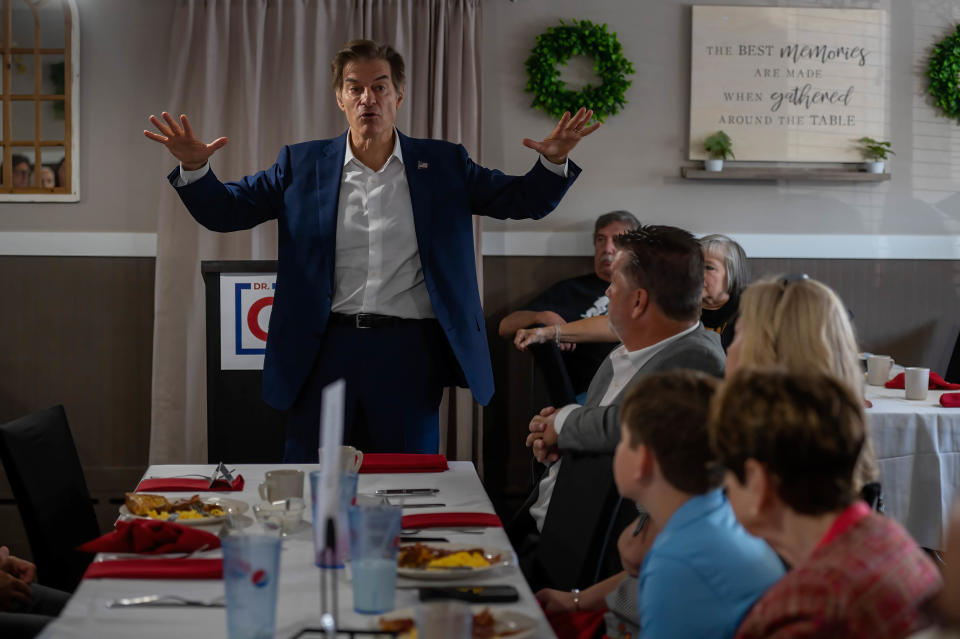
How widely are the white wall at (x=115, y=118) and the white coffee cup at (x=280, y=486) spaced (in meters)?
2.79

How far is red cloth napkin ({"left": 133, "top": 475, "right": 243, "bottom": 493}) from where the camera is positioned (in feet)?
6.55

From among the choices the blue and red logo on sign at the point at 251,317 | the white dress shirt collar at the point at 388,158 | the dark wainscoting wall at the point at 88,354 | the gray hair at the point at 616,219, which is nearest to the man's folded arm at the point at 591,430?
the white dress shirt collar at the point at 388,158

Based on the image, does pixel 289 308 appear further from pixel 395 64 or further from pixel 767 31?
pixel 767 31

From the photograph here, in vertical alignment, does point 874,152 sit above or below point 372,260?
above

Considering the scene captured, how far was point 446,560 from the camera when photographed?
1450 mm

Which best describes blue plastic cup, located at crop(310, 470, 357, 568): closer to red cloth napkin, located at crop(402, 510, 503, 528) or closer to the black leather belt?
red cloth napkin, located at crop(402, 510, 503, 528)

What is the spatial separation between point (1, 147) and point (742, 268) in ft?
10.2

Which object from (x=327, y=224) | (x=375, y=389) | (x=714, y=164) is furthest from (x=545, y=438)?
(x=714, y=164)

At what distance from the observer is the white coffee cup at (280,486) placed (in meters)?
1.76

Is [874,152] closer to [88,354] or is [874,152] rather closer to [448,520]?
[448,520]

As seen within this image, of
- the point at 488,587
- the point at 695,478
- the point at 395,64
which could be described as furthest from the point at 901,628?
the point at 395,64

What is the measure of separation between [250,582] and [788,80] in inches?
153

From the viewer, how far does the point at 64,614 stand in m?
1.27

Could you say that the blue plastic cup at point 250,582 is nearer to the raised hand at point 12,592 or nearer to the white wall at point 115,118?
the raised hand at point 12,592
